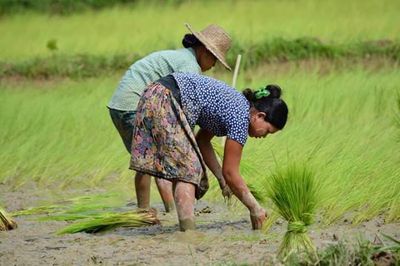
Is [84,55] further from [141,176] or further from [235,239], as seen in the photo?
[235,239]

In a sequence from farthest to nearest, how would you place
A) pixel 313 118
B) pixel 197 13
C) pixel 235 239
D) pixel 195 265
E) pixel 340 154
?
pixel 197 13 → pixel 313 118 → pixel 340 154 → pixel 235 239 → pixel 195 265

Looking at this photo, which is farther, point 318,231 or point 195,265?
point 318,231

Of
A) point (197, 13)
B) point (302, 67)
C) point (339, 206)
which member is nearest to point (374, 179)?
point (339, 206)

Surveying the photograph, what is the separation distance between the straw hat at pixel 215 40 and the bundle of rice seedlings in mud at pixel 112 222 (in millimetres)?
921

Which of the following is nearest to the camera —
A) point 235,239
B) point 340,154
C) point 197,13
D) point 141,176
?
point 235,239

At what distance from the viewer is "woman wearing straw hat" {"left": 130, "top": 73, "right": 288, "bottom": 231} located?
4.89 m

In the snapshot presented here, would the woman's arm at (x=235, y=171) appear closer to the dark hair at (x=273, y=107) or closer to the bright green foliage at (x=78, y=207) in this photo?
the dark hair at (x=273, y=107)

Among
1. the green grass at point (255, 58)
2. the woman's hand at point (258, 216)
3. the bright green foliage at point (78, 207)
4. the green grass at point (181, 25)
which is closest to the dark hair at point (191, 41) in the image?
the woman's hand at point (258, 216)

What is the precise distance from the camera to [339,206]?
17.6 feet

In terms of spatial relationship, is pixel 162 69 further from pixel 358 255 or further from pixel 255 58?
pixel 255 58

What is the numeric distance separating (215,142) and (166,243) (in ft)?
5.24

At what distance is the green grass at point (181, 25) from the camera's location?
38.4 ft

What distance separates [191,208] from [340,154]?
1.57m

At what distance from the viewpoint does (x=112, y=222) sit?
5.41 meters
